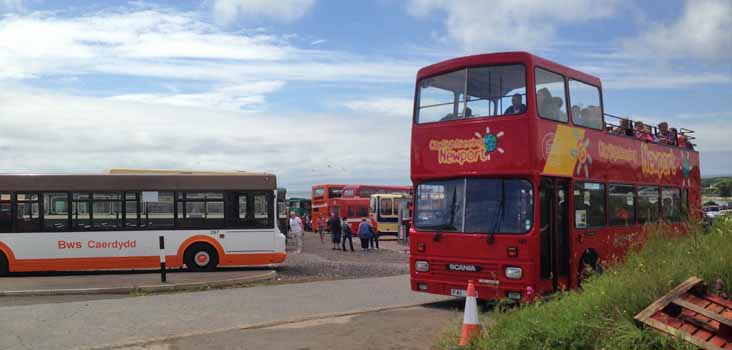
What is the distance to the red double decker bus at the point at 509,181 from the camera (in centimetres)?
1115

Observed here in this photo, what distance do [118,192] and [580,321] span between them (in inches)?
605

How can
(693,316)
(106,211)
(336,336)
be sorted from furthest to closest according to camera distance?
1. (106,211)
2. (336,336)
3. (693,316)

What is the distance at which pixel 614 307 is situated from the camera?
6.62m

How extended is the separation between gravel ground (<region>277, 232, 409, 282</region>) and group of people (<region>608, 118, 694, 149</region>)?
25.6ft

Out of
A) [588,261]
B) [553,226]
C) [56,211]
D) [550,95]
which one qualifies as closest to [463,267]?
[553,226]

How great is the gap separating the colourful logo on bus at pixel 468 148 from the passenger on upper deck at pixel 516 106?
0.40 metres

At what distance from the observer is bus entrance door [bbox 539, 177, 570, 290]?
11.5 meters

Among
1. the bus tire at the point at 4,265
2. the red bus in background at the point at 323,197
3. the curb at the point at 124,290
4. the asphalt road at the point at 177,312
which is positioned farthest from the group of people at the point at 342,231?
the red bus in background at the point at 323,197

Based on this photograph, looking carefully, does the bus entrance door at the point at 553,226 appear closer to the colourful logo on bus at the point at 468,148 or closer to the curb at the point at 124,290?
the colourful logo on bus at the point at 468,148

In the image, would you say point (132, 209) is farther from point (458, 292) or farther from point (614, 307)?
point (614, 307)

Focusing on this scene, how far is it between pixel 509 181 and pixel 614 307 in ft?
15.8

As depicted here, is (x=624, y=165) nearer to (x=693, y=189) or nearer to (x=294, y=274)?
(x=693, y=189)

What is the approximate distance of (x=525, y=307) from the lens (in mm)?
7914

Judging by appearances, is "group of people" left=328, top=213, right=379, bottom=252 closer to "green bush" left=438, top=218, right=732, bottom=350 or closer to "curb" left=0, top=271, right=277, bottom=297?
"curb" left=0, top=271, right=277, bottom=297
